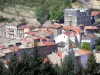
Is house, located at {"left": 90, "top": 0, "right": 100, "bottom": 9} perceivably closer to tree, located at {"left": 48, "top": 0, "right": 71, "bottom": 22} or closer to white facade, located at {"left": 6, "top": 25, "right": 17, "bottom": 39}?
tree, located at {"left": 48, "top": 0, "right": 71, "bottom": 22}

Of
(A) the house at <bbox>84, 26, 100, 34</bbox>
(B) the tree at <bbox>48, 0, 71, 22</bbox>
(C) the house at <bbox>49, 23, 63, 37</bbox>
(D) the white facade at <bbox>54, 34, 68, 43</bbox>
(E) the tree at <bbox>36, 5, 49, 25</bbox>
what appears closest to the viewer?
(D) the white facade at <bbox>54, 34, 68, 43</bbox>

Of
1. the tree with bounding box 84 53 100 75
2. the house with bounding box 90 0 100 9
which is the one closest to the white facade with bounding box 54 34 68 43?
the tree with bounding box 84 53 100 75

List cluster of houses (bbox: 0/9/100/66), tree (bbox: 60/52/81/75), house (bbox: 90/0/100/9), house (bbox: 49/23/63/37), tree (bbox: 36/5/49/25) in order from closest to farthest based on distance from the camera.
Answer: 1. tree (bbox: 60/52/81/75)
2. cluster of houses (bbox: 0/9/100/66)
3. house (bbox: 49/23/63/37)
4. tree (bbox: 36/5/49/25)
5. house (bbox: 90/0/100/9)

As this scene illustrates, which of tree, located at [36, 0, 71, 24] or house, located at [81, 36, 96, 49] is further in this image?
tree, located at [36, 0, 71, 24]

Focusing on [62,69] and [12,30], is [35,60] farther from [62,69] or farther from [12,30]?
[12,30]

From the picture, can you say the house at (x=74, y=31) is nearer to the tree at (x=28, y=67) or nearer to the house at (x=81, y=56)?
the house at (x=81, y=56)

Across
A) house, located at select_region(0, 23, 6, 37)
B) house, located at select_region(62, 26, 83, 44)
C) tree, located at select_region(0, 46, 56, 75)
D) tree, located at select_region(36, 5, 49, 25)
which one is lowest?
house, located at select_region(0, 23, 6, 37)

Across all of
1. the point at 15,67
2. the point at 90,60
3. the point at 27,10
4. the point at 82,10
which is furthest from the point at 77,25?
the point at 15,67

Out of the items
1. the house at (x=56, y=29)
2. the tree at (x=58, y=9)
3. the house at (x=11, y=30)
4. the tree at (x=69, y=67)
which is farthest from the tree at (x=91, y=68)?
the tree at (x=58, y=9)
